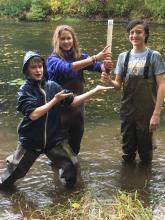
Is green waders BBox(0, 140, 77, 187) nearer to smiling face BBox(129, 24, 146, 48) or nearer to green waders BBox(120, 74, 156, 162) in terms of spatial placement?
green waders BBox(120, 74, 156, 162)

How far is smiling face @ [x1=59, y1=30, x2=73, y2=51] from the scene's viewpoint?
17.4 feet

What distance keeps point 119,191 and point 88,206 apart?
420 millimetres

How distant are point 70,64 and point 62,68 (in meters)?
0.10

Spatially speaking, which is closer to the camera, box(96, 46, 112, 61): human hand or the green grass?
the green grass

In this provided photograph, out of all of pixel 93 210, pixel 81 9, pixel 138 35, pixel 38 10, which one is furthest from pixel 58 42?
pixel 81 9

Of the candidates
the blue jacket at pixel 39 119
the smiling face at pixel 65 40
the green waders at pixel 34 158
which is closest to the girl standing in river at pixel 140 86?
the smiling face at pixel 65 40

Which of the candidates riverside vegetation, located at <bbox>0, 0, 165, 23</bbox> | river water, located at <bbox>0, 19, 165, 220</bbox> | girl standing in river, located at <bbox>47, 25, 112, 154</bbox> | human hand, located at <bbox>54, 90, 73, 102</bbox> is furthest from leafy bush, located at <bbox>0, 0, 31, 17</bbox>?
human hand, located at <bbox>54, 90, 73, 102</bbox>

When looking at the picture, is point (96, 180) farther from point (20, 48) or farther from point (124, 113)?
point (20, 48)

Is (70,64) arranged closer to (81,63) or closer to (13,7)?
(81,63)

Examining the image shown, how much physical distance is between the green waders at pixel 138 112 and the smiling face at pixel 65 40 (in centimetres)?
74

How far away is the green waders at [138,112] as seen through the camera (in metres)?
5.41

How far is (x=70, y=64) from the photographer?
17.0 feet

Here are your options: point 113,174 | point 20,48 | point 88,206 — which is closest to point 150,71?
point 113,174

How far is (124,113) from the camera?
5.63 meters
